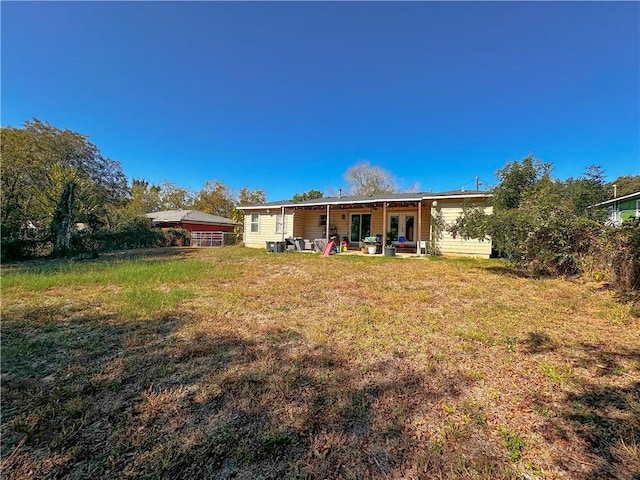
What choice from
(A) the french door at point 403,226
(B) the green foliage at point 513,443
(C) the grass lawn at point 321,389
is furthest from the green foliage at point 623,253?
(A) the french door at point 403,226

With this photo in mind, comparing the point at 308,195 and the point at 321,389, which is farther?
the point at 308,195

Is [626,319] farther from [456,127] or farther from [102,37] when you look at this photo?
[456,127]

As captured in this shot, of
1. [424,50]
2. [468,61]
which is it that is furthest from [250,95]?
[468,61]

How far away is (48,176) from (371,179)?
A: 26190 millimetres

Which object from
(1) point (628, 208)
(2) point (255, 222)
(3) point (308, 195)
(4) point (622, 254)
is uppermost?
(3) point (308, 195)

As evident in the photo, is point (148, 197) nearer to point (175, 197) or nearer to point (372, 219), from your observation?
point (175, 197)

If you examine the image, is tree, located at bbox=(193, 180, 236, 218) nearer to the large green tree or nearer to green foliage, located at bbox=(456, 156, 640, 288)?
the large green tree

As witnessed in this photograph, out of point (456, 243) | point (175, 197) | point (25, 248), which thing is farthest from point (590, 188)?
point (175, 197)

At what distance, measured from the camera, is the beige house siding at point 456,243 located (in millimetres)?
11617

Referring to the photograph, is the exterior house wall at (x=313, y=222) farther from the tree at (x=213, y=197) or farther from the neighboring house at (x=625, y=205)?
the tree at (x=213, y=197)

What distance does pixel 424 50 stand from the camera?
10117 mm

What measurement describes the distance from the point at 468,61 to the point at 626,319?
993cm

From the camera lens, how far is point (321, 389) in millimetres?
2381

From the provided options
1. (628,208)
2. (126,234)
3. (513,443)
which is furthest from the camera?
(126,234)
